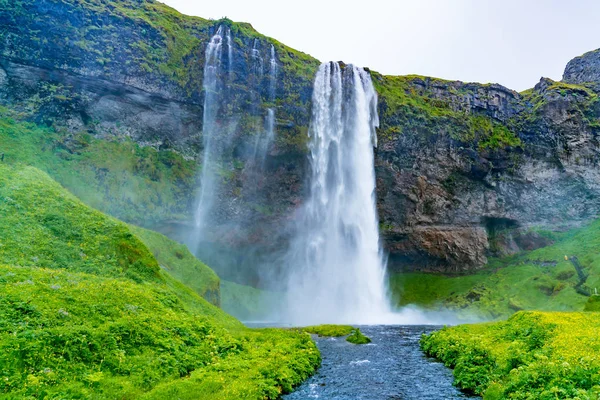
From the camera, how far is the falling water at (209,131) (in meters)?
66.5

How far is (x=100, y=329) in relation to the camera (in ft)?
48.3

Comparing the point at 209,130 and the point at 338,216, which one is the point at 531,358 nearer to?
the point at 338,216

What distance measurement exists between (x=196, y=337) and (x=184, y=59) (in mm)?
60395

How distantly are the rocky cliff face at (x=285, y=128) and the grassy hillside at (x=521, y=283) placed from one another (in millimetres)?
2963

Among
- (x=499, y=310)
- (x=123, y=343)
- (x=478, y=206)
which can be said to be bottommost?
(x=123, y=343)

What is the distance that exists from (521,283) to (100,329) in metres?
72.7

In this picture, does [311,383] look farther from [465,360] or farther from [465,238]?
[465,238]

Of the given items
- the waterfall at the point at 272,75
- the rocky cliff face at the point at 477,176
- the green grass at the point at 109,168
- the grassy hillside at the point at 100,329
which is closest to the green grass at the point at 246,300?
the green grass at the point at 109,168

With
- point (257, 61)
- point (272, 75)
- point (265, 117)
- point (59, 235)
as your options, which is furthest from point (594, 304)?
point (257, 61)

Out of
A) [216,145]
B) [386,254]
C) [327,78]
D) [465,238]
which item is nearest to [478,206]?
[465,238]

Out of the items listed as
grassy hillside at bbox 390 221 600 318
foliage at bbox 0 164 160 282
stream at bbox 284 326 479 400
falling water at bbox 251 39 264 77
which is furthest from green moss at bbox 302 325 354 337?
falling water at bbox 251 39 264 77

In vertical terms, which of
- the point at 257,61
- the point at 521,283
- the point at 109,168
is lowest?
the point at 521,283

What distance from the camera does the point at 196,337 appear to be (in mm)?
19344

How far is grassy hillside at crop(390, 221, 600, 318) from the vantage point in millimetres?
63125
